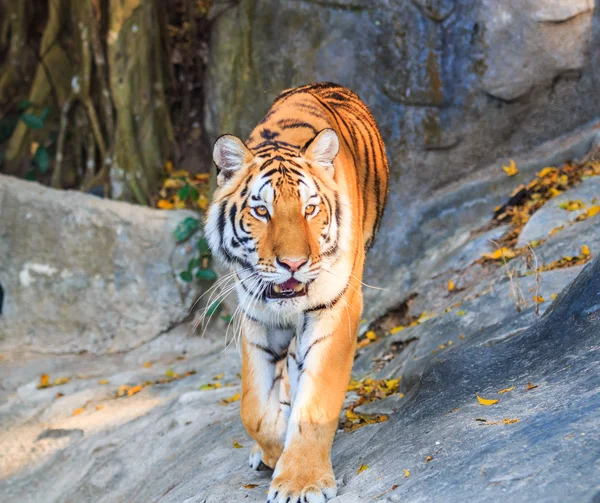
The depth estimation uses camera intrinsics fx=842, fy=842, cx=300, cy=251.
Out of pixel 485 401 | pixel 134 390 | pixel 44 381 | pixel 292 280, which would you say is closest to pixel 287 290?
pixel 292 280

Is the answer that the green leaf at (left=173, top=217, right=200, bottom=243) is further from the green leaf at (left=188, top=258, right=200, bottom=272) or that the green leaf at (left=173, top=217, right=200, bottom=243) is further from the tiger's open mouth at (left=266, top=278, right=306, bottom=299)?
the tiger's open mouth at (left=266, top=278, right=306, bottom=299)

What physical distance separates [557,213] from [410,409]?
269 cm

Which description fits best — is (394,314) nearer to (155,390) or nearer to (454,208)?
(454,208)

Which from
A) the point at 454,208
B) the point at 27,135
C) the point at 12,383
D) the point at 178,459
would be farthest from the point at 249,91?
the point at 178,459

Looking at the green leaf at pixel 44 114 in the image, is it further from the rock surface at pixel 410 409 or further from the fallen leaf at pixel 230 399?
the fallen leaf at pixel 230 399

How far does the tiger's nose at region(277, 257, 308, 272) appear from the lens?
9.62ft

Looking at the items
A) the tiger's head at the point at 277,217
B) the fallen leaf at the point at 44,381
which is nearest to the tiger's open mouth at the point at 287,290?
the tiger's head at the point at 277,217

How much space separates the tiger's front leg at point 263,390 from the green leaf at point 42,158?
504cm

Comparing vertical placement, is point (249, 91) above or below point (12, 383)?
above

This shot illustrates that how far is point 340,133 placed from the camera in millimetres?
3840

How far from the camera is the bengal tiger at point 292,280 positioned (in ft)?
9.79

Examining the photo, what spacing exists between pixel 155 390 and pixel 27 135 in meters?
3.41

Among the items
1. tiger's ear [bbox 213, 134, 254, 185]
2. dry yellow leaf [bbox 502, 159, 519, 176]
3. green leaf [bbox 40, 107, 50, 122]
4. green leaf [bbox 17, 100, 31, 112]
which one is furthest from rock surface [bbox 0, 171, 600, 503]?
green leaf [bbox 17, 100, 31, 112]

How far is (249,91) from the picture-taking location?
22.5 feet
